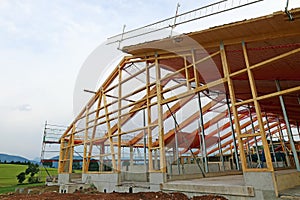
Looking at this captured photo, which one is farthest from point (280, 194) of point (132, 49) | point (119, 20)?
point (119, 20)

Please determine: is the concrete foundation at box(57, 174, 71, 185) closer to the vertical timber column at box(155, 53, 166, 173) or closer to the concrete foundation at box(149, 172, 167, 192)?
the concrete foundation at box(149, 172, 167, 192)

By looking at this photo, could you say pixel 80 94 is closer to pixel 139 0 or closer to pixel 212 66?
pixel 139 0

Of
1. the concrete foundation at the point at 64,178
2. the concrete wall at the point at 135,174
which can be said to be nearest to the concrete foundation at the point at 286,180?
the concrete wall at the point at 135,174

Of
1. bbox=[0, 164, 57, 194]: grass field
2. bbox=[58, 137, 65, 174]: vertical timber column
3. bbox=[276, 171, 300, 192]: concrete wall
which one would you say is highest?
bbox=[58, 137, 65, 174]: vertical timber column

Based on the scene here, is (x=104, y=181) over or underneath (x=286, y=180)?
underneath

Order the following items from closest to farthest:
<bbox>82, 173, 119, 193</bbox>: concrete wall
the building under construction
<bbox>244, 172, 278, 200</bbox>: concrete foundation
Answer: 1. <bbox>244, 172, 278, 200</bbox>: concrete foundation
2. the building under construction
3. <bbox>82, 173, 119, 193</bbox>: concrete wall

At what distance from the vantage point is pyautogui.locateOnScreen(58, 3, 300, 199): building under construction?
5.03 meters

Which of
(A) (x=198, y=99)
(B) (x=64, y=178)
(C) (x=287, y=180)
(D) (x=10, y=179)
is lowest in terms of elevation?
(D) (x=10, y=179)

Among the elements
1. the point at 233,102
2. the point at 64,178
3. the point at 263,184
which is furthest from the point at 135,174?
the point at 263,184

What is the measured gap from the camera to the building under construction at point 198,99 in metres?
5.03

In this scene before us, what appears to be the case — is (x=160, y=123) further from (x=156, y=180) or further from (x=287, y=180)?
(x=287, y=180)

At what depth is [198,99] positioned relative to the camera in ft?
26.6

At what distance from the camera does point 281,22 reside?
4.88 metres

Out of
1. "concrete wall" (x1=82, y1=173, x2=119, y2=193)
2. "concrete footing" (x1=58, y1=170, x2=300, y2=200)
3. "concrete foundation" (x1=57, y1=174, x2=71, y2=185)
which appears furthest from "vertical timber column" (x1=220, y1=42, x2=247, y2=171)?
"concrete foundation" (x1=57, y1=174, x2=71, y2=185)
